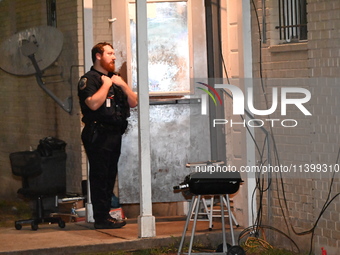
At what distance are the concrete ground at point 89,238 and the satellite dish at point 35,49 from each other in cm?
186

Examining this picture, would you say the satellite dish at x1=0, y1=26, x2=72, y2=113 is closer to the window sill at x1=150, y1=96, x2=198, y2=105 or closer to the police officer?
the window sill at x1=150, y1=96, x2=198, y2=105

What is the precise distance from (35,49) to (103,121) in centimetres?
203

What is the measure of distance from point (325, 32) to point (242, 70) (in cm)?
132

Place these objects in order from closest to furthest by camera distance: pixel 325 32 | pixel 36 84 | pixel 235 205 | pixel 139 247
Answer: pixel 325 32, pixel 139 247, pixel 235 205, pixel 36 84

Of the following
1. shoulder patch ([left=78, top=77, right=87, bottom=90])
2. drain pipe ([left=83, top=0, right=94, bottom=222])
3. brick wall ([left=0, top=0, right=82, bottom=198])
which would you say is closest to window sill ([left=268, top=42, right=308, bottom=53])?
shoulder patch ([left=78, top=77, right=87, bottom=90])

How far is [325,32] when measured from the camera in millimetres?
7383

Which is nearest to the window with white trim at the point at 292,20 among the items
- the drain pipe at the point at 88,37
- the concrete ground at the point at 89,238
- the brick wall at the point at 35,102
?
the concrete ground at the point at 89,238

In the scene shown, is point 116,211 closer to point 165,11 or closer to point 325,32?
point 165,11

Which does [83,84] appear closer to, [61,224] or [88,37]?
[88,37]

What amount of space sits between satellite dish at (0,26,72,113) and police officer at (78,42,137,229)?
5.19ft

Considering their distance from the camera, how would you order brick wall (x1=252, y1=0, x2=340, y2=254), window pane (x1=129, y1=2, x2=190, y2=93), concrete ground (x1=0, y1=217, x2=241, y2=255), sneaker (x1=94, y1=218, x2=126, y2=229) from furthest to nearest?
window pane (x1=129, y1=2, x2=190, y2=93), sneaker (x1=94, y1=218, x2=126, y2=229), concrete ground (x1=0, y1=217, x2=241, y2=255), brick wall (x1=252, y1=0, x2=340, y2=254)

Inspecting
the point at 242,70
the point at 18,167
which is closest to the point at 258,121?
the point at 242,70

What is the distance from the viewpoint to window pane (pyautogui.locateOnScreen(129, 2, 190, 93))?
9484 millimetres

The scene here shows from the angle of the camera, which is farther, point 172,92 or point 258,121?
point 172,92
